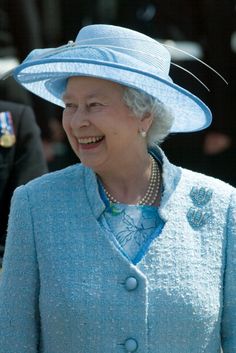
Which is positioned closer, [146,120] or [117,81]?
[117,81]

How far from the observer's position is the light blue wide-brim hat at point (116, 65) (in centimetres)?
251

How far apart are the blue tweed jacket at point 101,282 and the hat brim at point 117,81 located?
272 millimetres

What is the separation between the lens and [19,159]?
3818mm

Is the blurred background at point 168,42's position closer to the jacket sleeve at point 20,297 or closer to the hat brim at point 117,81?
the hat brim at point 117,81

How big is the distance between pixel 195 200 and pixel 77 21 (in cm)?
330

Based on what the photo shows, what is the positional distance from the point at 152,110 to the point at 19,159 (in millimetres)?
1257

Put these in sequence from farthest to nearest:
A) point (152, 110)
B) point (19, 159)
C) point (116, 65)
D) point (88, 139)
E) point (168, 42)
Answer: point (168, 42) < point (19, 159) < point (152, 110) < point (88, 139) < point (116, 65)

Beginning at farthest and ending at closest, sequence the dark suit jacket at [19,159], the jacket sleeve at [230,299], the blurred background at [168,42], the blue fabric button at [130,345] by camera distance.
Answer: the blurred background at [168,42] → the dark suit jacket at [19,159] → the jacket sleeve at [230,299] → the blue fabric button at [130,345]

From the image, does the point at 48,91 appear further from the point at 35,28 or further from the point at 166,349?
the point at 35,28

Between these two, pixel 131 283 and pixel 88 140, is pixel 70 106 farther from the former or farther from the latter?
pixel 131 283

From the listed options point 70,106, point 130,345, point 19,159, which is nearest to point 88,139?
point 70,106

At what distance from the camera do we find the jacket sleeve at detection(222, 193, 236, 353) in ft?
8.61

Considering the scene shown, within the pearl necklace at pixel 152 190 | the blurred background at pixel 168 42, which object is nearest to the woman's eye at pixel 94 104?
the pearl necklace at pixel 152 190

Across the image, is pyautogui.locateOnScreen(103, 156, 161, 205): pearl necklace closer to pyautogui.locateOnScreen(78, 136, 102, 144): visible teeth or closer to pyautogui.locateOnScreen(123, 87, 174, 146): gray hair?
pyautogui.locateOnScreen(123, 87, 174, 146): gray hair
